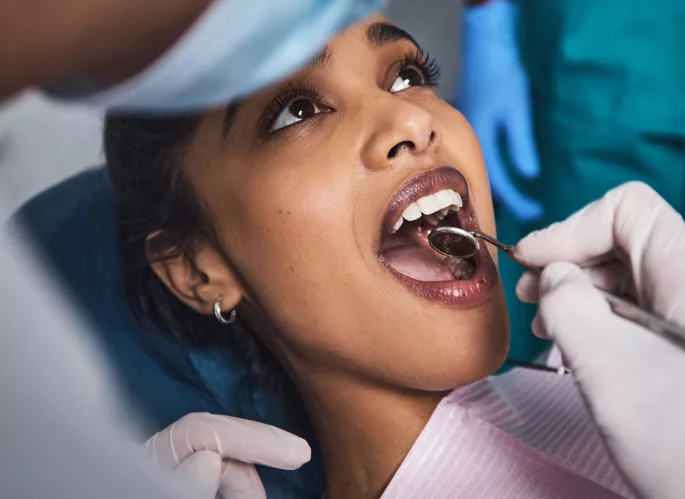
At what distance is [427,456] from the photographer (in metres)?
0.77

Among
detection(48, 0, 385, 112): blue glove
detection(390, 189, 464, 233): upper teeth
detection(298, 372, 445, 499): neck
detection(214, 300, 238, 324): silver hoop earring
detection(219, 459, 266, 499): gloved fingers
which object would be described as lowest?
detection(298, 372, 445, 499): neck

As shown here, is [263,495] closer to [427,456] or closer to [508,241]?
[427,456]

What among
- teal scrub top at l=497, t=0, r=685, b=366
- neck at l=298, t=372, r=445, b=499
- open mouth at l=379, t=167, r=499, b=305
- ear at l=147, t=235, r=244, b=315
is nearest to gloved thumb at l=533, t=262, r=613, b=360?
open mouth at l=379, t=167, r=499, b=305

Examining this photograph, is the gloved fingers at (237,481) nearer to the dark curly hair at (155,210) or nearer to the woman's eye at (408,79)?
the dark curly hair at (155,210)

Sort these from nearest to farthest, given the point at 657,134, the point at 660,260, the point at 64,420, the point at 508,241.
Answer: the point at 64,420, the point at 660,260, the point at 657,134, the point at 508,241

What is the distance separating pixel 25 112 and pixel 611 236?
0.52 metres

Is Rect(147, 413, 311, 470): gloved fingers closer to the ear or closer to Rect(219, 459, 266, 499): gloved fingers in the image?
Rect(219, 459, 266, 499): gloved fingers

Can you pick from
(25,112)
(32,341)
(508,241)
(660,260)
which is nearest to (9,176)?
(25,112)

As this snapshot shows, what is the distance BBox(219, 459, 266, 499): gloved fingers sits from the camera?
28.4 inches

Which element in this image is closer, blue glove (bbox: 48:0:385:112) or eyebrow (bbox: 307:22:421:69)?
blue glove (bbox: 48:0:385:112)

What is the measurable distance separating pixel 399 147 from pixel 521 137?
2.32 ft

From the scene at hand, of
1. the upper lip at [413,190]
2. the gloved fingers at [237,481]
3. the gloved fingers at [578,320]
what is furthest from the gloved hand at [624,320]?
the gloved fingers at [237,481]

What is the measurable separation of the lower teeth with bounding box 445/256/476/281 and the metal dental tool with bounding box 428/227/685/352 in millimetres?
26

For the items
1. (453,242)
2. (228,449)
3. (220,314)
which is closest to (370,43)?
(453,242)
